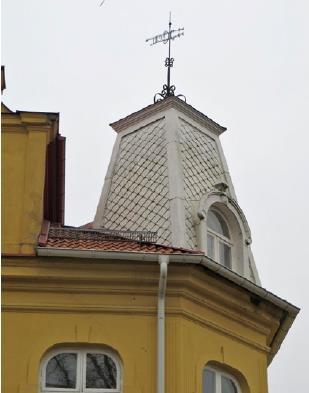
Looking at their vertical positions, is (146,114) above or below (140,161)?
above

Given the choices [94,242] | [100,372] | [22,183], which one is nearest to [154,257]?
[94,242]

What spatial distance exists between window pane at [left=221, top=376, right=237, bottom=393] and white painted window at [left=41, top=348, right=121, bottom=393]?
5.82 ft

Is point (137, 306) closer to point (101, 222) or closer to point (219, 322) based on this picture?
point (219, 322)

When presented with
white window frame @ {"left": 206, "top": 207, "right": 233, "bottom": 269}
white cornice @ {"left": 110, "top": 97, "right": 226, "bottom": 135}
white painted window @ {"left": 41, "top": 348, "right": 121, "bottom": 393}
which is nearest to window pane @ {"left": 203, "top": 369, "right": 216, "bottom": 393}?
white painted window @ {"left": 41, "top": 348, "right": 121, "bottom": 393}

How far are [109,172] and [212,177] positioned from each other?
1.93 meters

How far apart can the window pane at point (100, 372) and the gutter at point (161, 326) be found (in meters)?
0.66

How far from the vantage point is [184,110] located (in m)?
16.0

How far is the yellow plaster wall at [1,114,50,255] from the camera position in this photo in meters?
12.3

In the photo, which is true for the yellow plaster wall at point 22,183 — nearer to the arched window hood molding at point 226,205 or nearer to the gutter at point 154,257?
the gutter at point 154,257

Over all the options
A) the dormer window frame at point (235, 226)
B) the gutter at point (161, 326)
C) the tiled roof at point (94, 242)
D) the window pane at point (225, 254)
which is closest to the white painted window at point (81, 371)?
the gutter at point (161, 326)

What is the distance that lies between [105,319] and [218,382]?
77.9 inches

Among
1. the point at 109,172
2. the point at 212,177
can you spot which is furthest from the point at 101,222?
the point at 212,177

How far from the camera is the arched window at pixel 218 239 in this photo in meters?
14.2

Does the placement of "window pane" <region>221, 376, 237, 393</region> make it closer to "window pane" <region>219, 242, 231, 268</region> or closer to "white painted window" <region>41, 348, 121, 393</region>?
"white painted window" <region>41, 348, 121, 393</region>
